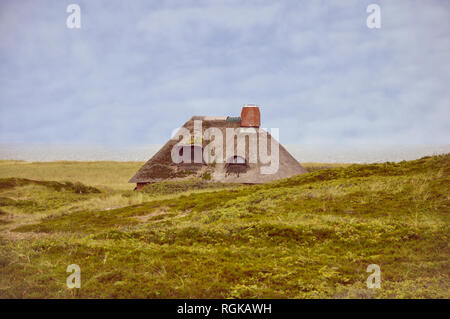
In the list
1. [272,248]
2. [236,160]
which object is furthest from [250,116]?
[272,248]

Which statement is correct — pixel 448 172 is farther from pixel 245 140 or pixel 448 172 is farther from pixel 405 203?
pixel 245 140

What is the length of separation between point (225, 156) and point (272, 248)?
93.2ft

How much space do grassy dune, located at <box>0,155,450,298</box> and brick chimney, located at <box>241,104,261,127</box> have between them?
70.0 ft

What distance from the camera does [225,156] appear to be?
40.5 m

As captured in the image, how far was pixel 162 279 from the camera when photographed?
9398 millimetres

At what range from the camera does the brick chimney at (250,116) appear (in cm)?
4375

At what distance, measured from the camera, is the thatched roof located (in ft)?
126

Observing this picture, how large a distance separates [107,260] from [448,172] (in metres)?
18.0
